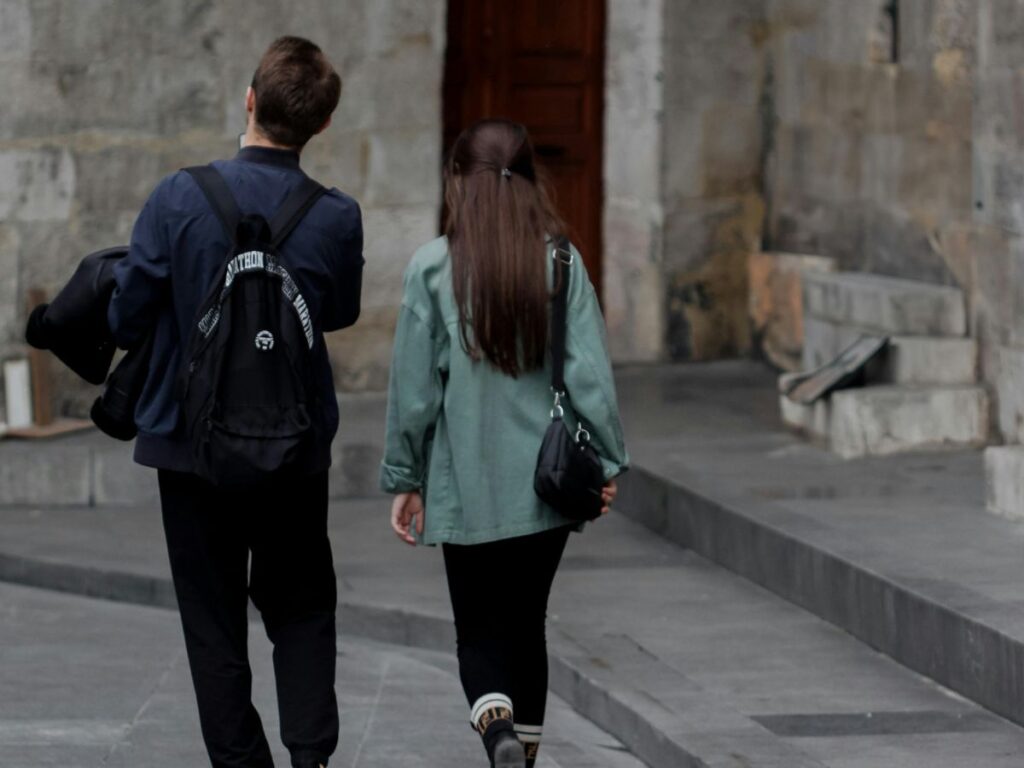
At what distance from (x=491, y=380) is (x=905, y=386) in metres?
4.71

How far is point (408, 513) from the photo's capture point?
4895 mm

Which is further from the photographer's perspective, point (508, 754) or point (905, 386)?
point (905, 386)

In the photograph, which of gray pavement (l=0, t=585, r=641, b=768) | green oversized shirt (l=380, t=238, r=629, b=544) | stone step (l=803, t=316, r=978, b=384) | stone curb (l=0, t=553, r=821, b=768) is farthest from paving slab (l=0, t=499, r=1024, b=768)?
stone step (l=803, t=316, r=978, b=384)

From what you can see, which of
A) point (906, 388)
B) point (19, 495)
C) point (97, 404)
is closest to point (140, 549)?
point (19, 495)

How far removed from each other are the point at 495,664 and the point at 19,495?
4945 millimetres

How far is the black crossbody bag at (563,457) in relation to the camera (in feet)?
15.5

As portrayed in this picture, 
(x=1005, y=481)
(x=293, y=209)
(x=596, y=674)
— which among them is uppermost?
(x=293, y=209)

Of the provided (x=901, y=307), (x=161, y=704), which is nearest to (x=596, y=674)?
(x=161, y=704)

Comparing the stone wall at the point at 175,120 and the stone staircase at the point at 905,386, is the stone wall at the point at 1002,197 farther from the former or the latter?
the stone wall at the point at 175,120

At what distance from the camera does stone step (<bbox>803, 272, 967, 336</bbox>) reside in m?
9.31

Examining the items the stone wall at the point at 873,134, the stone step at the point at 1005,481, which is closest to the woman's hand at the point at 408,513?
the stone step at the point at 1005,481

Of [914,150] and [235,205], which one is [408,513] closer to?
[235,205]

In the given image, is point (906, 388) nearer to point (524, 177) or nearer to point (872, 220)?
point (872, 220)

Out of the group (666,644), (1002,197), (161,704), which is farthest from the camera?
(1002,197)
